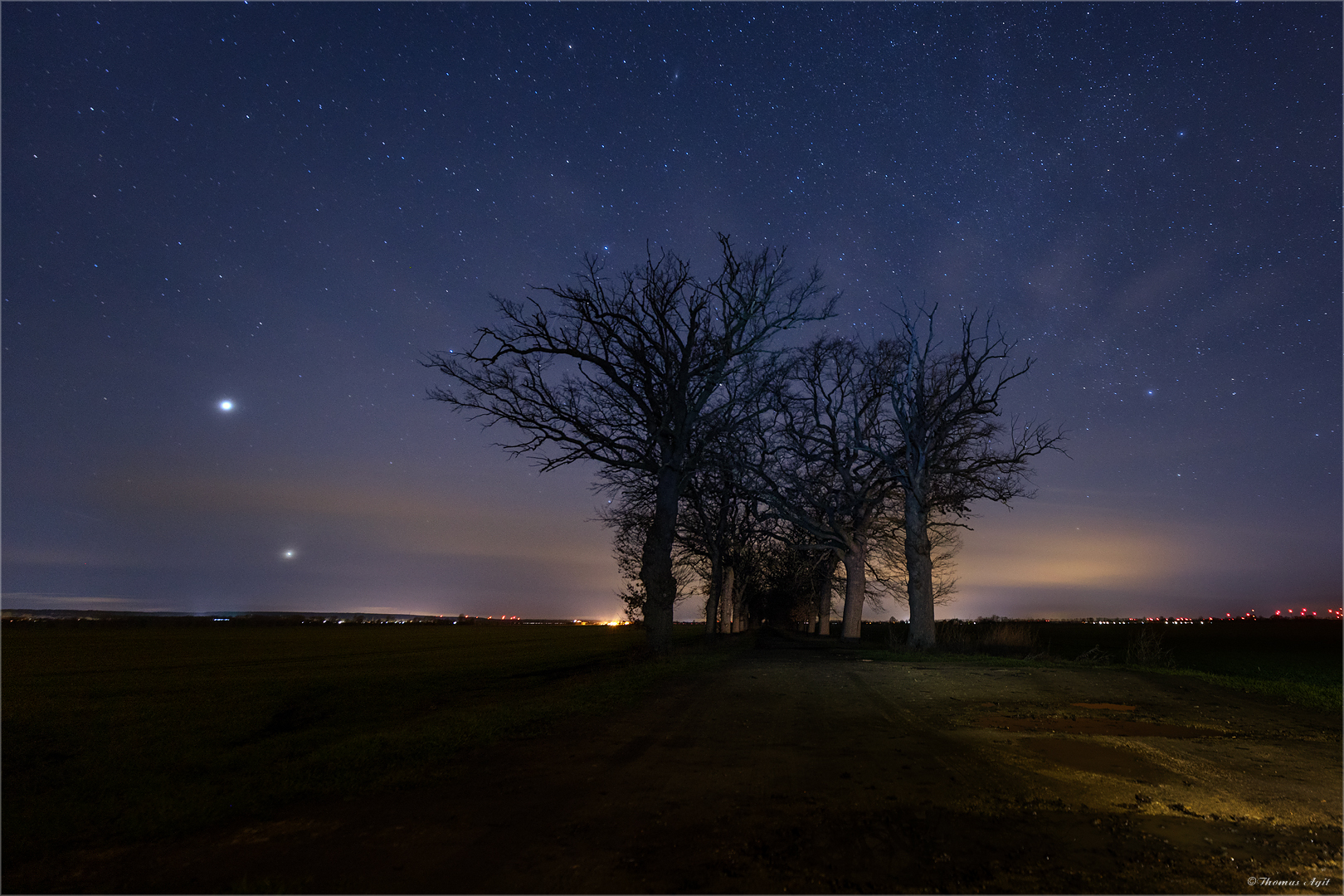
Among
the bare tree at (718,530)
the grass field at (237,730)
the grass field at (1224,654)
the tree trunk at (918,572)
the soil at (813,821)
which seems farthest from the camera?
the bare tree at (718,530)

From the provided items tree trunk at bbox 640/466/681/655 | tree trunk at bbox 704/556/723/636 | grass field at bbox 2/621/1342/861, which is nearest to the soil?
grass field at bbox 2/621/1342/861

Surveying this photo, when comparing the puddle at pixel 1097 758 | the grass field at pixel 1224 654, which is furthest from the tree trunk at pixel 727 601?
the puddle at pixel 1097 758

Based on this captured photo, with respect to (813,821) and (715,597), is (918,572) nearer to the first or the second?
(715,597)

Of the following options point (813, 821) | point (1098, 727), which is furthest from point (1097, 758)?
point (813, 821)

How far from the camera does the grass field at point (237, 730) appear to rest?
539 cm

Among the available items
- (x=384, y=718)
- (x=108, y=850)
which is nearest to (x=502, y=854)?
(x=108, y=850)

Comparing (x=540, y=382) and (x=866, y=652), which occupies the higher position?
(x=540, y=382)

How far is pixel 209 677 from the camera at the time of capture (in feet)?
64.0

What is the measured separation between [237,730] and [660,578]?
10.8 m

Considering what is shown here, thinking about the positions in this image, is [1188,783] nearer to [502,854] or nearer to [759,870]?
[759,870]

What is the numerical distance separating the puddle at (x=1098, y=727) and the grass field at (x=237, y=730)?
5.73 m

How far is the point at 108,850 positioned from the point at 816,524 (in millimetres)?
24167

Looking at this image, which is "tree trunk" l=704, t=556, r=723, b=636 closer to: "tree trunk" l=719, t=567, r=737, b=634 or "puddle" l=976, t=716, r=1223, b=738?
"tree trunk" l=719, t=567, r=737, b=634

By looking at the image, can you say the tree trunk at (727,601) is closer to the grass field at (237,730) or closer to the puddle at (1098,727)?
the grass field at (237,730)
